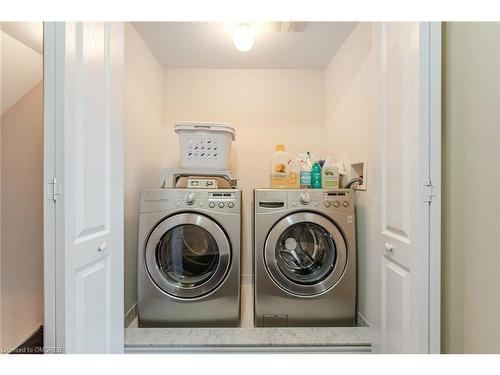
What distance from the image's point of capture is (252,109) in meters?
2.84

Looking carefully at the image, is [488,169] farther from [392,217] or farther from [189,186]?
[189,186]

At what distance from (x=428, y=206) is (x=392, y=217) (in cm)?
21

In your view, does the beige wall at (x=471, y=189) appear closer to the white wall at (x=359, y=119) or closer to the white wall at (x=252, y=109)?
the white wall at (x=359, y=119)

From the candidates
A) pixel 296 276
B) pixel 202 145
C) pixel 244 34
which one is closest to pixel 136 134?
pixel 202 145

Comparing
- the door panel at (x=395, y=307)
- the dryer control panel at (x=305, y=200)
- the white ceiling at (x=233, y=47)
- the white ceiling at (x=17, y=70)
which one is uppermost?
the white ceiling at (x=233, y=47)

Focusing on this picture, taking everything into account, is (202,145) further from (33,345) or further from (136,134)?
(33,345)

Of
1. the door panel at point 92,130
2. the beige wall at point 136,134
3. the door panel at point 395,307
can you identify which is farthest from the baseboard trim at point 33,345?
the door panel at point 395,307

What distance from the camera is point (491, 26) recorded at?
2.76ft

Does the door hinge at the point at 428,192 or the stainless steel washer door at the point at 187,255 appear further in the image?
the stainless steel washer door at the point at 187,255

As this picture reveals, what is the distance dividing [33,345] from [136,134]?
1.42 m

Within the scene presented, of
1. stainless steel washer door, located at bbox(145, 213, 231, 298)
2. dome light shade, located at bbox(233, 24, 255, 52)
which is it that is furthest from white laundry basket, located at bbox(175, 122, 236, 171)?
dome light shade, located at bbox(233, 24, 255, 52)

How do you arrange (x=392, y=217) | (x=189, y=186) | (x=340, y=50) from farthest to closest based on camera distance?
(x=340, y=50) → (x=189, y=186) → (x=392, y=217)

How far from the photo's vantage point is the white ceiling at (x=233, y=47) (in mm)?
2105
